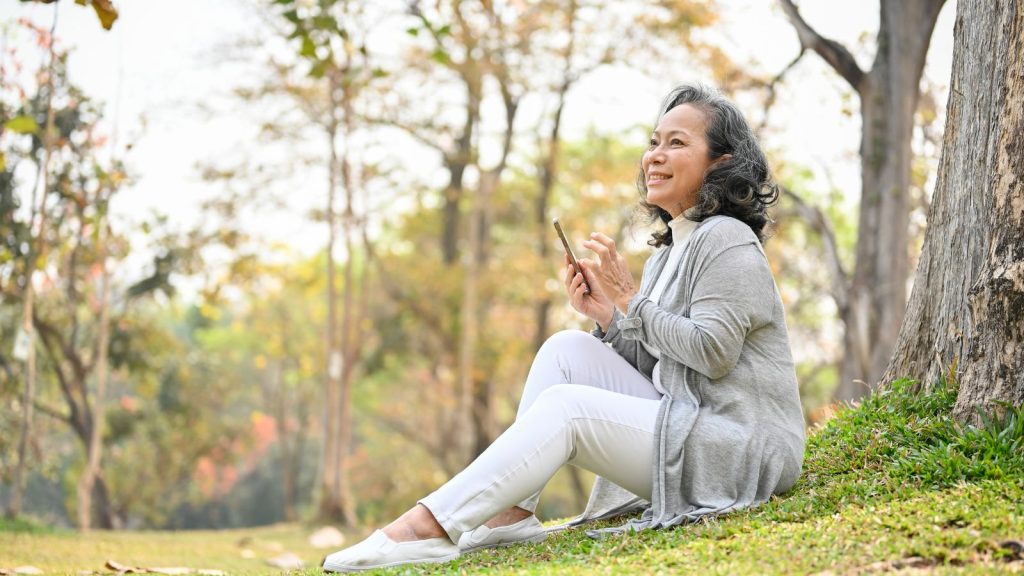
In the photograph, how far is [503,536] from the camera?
297 cm

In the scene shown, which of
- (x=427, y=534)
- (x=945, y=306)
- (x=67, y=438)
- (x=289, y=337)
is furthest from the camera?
(x=289, y=337)

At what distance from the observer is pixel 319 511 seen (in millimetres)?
10945

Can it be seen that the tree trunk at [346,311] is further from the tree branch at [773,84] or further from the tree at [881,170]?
the tree at [881,170]

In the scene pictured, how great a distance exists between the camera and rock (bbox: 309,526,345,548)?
9.15 meters

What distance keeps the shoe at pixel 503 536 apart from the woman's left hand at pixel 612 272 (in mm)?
711

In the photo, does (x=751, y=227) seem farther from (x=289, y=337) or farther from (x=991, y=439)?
(x=289, y=337)

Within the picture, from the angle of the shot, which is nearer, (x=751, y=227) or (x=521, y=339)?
(x=751, y=227)

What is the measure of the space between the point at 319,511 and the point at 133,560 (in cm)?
548

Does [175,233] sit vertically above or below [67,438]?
above

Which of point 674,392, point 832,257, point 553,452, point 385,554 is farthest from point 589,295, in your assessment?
point 832,257

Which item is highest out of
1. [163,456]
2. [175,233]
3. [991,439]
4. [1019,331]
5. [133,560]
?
[175,233]

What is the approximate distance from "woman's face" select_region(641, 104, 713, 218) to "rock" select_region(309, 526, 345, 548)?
671 centimetres

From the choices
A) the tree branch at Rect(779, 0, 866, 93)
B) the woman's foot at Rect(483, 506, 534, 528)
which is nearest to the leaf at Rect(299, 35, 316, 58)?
the woman's foot at Rect(483, 506, 534, 528)

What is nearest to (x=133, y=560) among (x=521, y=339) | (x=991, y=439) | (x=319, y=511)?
(x=991, y=439)
